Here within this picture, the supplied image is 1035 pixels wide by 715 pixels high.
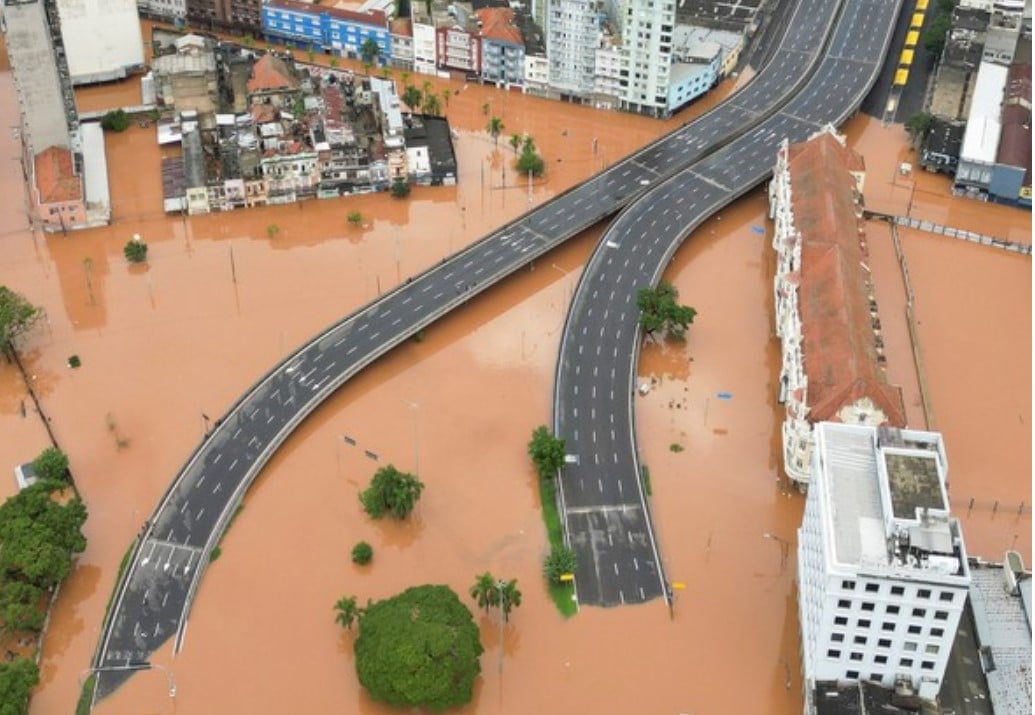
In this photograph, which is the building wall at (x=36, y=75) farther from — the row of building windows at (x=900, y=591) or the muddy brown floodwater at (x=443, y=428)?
the row of building windows at (x=900, y=591)

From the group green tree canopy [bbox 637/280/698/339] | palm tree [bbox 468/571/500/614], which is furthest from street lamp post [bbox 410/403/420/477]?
green tree canopy [bbox 637/280/698/339]

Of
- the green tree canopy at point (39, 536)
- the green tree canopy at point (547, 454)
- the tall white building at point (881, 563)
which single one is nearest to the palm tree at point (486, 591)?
the green tree canopy at point (547, 454)

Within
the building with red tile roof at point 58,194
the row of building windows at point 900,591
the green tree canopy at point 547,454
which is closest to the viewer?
the row of building windows at point 900,591

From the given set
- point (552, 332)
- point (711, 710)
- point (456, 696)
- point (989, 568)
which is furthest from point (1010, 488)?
point (456, 696)

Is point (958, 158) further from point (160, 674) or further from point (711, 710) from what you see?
point (160, 674)

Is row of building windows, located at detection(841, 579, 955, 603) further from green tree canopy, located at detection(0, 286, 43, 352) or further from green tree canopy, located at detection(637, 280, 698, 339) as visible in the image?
green tree canopy, located at detection(0, 286, 43, 352)

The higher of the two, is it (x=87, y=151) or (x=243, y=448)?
(x=87, y=151)

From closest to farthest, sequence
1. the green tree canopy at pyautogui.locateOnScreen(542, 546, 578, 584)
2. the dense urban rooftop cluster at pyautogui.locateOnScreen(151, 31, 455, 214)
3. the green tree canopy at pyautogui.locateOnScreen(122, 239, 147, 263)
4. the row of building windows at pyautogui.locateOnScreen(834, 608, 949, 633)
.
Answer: the row of building windows at pyautogui.locateOnScreen(834, 608, 949, 633) → the green tree canopy at pyautogui.locateOnScreen(542, 546, 578, 584) → the green tree canopy at pyautogui.locateOnScreen(122, 239, 147, 263) → the dense urban rooftop cluster at pyautogui.locateOnScreen(151, 31, 455, 214)
